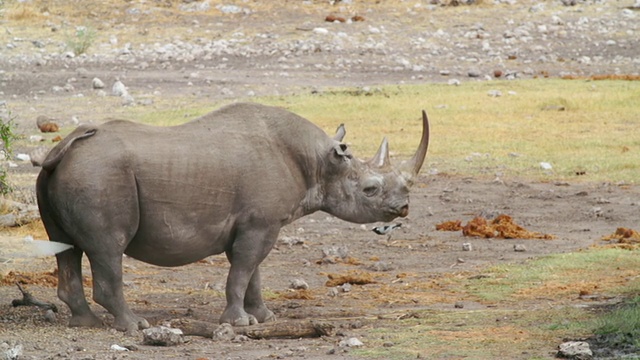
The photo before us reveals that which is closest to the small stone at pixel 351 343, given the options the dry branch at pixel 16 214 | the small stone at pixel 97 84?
the dry branch at pixel 16 214

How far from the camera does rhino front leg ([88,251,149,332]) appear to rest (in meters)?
8.71

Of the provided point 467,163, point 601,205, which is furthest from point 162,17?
point 601,205

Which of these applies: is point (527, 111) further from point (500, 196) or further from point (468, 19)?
point (468, 19)

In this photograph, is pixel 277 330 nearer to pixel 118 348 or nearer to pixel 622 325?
pixel 118 348

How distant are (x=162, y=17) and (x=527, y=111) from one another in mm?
13365

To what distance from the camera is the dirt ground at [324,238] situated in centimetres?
858

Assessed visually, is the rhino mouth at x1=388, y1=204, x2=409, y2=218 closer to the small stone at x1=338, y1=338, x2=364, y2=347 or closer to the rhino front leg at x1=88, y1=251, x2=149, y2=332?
the small stone at x1=338, y1=338, x2=364, y2=347

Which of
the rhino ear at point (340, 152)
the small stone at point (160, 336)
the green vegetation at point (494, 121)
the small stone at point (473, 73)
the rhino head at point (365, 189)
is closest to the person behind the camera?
the small stone at point (160, 336)

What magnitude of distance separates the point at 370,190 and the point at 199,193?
54.5 inches

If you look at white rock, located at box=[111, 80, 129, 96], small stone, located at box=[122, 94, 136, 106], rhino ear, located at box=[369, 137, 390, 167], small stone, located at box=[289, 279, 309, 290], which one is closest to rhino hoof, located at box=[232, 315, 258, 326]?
rhino ear, located at box=[369, 137, 390, 167]

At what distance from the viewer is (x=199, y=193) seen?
905 cm

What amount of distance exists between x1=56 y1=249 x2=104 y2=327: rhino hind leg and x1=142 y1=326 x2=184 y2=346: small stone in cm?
83

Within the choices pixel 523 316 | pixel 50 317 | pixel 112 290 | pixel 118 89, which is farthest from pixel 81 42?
pixel 523 316

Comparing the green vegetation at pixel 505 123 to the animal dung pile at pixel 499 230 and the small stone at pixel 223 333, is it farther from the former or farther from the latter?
the small stone at pixel 223 333
